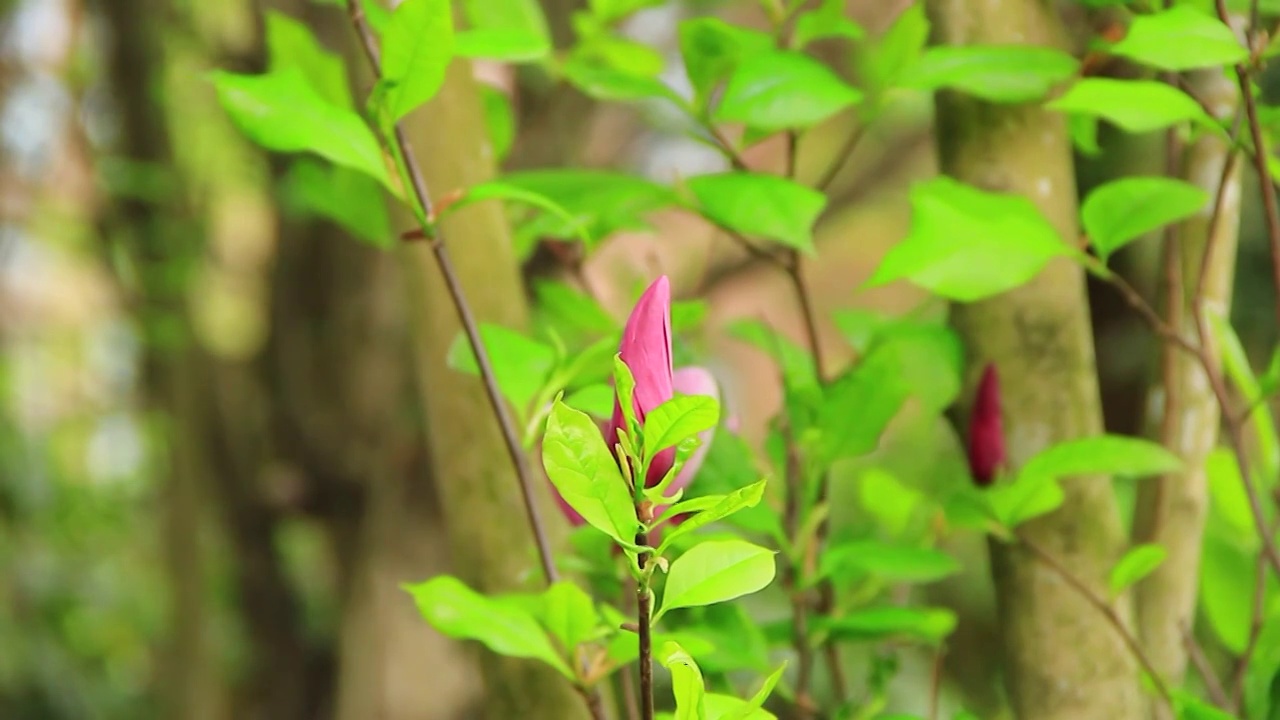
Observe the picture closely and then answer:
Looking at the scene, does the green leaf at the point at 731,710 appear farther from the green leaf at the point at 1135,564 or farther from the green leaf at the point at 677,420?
the green leaf at the point at 1135,564

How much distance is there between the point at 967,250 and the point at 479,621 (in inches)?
6.8

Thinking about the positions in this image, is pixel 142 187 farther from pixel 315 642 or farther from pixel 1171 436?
pixel 1171 436

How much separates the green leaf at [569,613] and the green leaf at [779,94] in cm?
15

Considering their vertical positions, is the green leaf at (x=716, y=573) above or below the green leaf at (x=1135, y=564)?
above

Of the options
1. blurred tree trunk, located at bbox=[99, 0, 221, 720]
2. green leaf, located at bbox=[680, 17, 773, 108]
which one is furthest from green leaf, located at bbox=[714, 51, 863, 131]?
blurred tree trunk, located at bbox=[99, 0, 221, 720]

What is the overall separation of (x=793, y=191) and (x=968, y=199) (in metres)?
0.06

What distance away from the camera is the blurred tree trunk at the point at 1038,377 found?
38cm

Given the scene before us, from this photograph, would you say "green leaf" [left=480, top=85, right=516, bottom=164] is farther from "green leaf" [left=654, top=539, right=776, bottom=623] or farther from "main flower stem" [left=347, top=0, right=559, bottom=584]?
"green leaf" [left=654, top=539, right=776, bottom=623]

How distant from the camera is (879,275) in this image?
0.32m

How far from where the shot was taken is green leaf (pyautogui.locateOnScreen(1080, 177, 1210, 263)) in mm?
341

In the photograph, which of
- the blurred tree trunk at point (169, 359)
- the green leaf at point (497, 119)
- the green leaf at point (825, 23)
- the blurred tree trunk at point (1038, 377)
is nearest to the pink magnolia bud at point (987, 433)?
the blurred tree trunk at point (1038, 377)

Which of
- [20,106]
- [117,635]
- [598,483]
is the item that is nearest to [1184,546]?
[598,483]

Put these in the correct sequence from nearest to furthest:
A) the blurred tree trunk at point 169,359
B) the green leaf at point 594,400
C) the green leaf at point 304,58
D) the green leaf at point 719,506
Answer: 1. the green leaf at point 719,506
2. the green leaf at point 594,400
3. the green leaf at point 304,58
4. the blurred tree trunk at point 169,359

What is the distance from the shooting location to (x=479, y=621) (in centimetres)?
28
